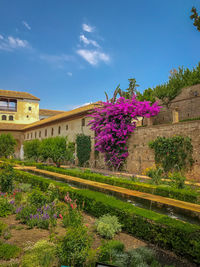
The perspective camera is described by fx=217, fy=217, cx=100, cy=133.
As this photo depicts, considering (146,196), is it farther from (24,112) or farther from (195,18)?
(24,112)

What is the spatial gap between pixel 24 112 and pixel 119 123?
2998 centimetres

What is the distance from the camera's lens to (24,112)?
4131cm

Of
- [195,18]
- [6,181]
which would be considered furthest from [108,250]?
[6,181]

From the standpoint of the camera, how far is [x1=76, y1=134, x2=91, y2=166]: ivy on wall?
63.6ft

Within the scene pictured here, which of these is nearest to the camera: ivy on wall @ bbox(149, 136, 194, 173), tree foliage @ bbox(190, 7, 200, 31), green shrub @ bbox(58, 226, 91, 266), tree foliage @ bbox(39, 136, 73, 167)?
tree foliage @ bbox(190, 7, 200, 31)

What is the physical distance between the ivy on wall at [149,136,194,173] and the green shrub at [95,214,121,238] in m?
7.94

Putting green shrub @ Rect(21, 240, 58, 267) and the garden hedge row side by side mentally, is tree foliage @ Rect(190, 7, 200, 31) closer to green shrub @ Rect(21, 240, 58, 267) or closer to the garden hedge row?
the garden hedge row

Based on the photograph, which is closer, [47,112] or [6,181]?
[6,181]

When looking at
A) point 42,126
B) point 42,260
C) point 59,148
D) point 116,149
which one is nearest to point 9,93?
point 42,126

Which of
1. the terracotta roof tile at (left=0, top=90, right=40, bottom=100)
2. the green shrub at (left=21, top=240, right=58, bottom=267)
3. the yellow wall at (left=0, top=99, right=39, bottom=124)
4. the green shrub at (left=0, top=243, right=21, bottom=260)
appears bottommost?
the green shrub at (left=0, top=243, right=21, bottom=260)

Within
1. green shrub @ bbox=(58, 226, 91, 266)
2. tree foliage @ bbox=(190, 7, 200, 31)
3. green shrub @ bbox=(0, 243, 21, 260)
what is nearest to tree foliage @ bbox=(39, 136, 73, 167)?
green shrub @ bbox=(0, 243, 21, 260)

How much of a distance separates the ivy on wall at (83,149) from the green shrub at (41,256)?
1580 centimetres

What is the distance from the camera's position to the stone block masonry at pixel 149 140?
445 inches

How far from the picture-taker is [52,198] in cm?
654
